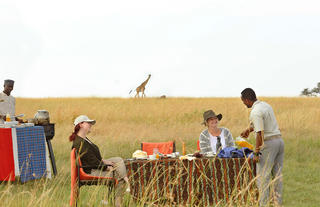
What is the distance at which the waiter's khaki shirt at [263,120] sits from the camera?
438 cm

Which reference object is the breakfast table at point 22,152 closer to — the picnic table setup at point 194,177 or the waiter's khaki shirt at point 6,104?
the waiter's khaki shirt at point 6,104

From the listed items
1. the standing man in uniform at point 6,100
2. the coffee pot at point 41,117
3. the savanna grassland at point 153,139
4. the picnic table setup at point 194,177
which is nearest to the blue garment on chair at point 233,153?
the picnic table setup at point 194,177

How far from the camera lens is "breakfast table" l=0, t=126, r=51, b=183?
609 cm

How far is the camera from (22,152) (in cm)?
621

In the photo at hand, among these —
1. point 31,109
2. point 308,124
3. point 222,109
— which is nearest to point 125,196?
point 308,124

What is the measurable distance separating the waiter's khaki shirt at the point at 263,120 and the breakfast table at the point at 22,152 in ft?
10.2

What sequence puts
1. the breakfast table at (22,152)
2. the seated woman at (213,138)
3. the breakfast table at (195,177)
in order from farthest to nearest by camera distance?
the breakfast table at (22,152)
the seated woman at (213,138)
the breakfast table at (195,177)

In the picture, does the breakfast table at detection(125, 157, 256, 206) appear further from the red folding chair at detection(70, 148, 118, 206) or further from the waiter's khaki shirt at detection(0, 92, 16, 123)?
the waiter's khaki shirt at detection(0, 92, 16, 123)

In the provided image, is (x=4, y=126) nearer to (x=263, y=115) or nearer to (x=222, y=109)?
(x=263, y=115)

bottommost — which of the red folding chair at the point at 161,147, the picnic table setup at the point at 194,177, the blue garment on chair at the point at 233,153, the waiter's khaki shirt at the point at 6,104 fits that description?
the picnic table setup at the point at 194,177

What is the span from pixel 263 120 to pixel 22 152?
3547 millimetres

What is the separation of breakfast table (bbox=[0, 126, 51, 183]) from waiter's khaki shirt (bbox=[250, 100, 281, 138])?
10.2ft

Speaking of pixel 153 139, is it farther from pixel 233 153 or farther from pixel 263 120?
pixel 263 120

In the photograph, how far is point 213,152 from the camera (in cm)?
493
